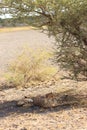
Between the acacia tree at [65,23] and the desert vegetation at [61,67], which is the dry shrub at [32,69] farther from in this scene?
the acacia tree at [65,23]

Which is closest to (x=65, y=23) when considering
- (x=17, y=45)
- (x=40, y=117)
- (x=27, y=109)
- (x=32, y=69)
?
(x=27, y=109)

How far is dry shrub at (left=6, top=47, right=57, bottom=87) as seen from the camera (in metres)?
13.9

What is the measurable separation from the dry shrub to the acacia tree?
3.50 metres

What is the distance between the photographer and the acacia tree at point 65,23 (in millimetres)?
9409

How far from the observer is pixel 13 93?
12297 millimetres

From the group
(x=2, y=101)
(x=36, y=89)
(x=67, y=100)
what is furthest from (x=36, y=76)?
(x=67, y=100)

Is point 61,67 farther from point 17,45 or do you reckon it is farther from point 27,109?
point 17,45

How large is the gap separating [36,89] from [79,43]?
289 cm

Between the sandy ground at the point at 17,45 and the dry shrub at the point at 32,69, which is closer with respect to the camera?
the dry shrub at the point at 32,69

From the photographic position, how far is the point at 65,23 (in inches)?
384

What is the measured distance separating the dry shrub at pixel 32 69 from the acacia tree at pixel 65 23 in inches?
138

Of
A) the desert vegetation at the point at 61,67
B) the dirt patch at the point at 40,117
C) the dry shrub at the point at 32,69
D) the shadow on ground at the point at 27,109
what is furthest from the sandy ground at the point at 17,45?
the dirt patch at the point at 40,117

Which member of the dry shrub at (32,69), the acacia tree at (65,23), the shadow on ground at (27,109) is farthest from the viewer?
the dry shrub at (32,69)

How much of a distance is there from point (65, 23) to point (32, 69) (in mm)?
4787
